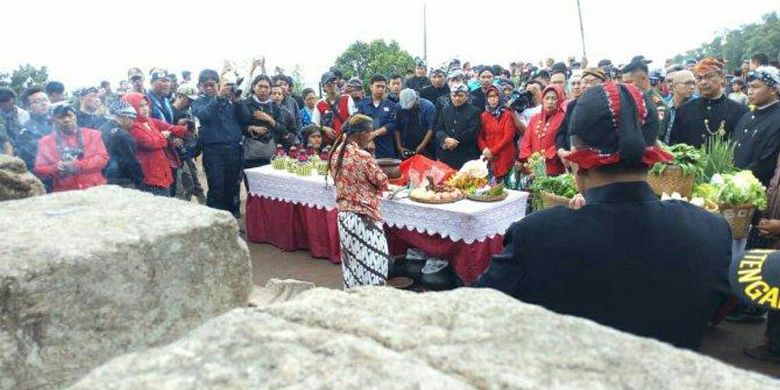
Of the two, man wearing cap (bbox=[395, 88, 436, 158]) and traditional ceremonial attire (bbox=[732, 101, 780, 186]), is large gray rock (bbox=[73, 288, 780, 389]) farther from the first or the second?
man wearing cap (bbox=[395, 88, 436, 158])

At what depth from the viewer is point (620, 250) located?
4.89ft

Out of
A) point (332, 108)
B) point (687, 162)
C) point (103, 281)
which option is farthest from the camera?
point (332, 108)

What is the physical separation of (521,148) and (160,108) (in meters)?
4.67

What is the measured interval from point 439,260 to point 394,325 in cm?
464

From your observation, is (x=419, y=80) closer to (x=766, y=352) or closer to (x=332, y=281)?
(x=332, y=281)

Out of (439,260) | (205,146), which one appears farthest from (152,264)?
(205,146)

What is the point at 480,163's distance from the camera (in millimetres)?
5938

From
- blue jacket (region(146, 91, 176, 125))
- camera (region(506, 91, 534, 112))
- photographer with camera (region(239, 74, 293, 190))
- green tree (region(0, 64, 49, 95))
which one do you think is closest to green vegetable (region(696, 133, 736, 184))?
camera (region(506, 91, 534, 112))

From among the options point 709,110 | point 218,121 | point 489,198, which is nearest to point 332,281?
point 489,198

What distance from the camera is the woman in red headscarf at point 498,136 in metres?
7.29

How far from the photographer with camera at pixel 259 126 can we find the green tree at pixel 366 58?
8.64 m

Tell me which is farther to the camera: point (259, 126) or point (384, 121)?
point (384, 121)

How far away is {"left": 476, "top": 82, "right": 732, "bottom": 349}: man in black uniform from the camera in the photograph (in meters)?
1.50

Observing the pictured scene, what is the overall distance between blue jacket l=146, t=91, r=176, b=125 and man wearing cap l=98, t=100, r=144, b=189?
1.35 m
